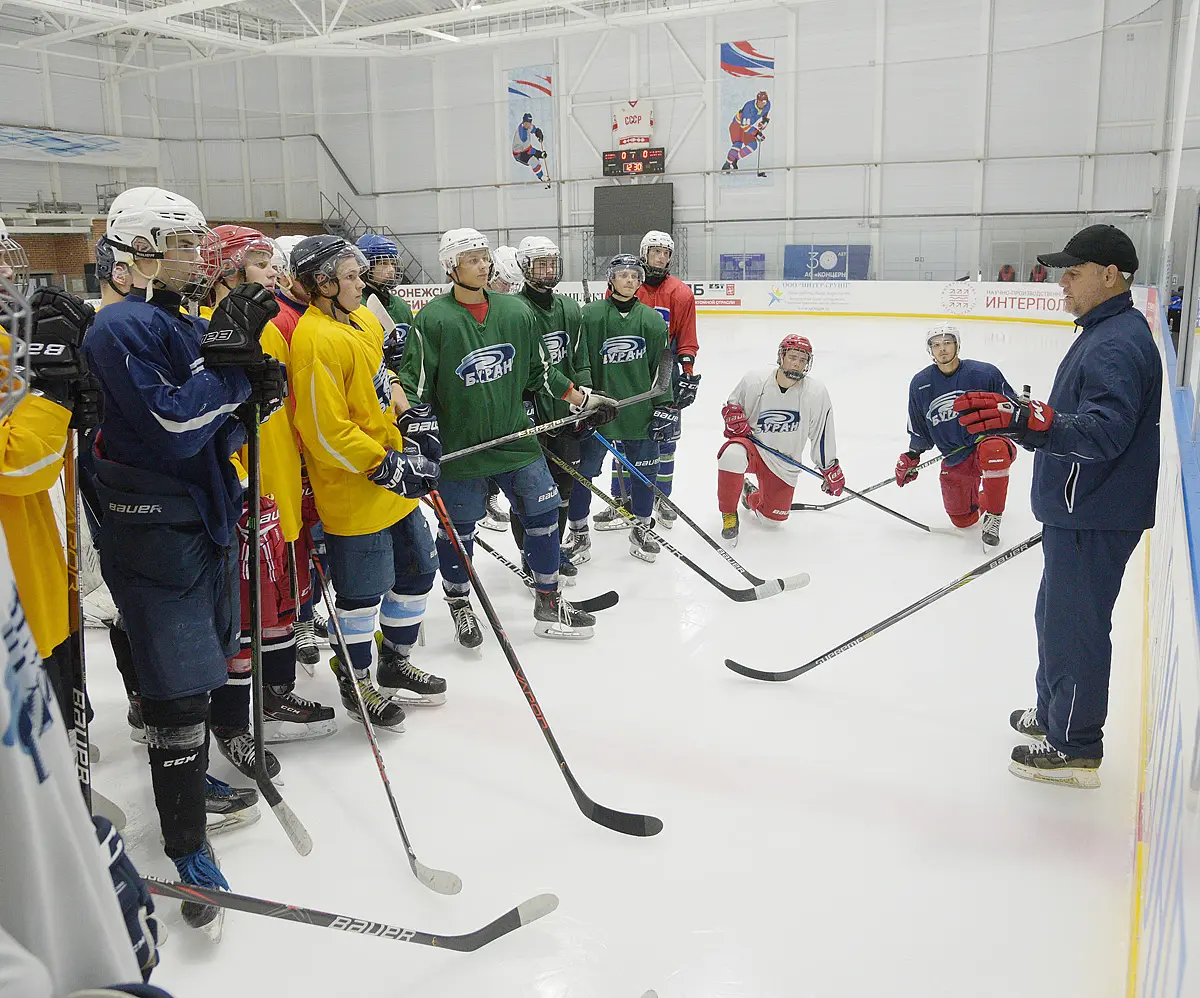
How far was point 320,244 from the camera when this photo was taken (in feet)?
8.63

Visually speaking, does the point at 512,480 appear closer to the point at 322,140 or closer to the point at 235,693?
the point at 235,693

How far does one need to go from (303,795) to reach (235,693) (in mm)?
335

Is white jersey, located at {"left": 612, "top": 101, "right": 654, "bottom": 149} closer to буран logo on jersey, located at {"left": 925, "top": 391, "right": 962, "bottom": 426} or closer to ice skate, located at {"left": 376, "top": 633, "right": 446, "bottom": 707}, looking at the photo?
буран logo on jersey, located at {"left": 925, "top": 391, "right": 962, "bottom": 426}

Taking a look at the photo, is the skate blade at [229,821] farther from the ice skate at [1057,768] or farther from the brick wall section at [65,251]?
the brick wall section at [65,251]

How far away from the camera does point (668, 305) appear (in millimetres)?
5109

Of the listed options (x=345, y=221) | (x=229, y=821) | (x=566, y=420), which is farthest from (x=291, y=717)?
(x=345, y=221)

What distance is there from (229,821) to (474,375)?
1.67 meters

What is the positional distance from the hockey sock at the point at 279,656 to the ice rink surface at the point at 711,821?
21 cm

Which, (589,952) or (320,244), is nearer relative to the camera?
(589,952)

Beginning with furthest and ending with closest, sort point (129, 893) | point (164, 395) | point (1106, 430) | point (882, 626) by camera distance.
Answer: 1. point (882, 626)
2. point (1106, 430)
3. point (164, 395)
4. point (129, 893)

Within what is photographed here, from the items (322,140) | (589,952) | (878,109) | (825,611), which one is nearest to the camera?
(589,952)

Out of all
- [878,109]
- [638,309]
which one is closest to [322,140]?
[878,109]

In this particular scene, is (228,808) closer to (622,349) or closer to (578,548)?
(578,548)

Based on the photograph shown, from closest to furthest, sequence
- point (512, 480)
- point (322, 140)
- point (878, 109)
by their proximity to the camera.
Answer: point (512, 480), point (878, 109), point (322, 140)
